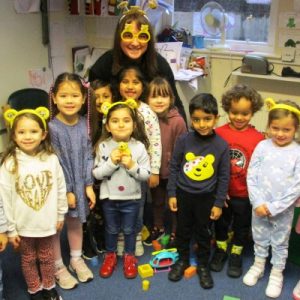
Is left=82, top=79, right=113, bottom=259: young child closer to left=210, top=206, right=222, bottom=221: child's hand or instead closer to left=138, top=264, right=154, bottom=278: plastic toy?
left=138, top=264, right=154, bottom=278: plastic toy

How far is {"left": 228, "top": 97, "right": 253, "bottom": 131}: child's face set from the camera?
2020 millimetres

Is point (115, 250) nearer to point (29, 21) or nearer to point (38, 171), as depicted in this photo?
point (38, 171)

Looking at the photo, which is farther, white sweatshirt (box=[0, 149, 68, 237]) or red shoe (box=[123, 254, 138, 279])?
red shoe (box=[123, 254, 138, 279])

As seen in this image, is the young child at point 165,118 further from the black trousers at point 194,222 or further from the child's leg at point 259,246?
the child's leg at point 259,246

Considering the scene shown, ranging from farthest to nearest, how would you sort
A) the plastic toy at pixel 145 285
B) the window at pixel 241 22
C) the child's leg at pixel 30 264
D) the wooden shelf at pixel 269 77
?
1. the window at pixel 241 22
2. the wooden shelf at pixel 269 77
3. the plastic toy at pixel 145 285
4. the child's leg at pixel 30 264

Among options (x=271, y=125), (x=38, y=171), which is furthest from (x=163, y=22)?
(x=38, y=171)

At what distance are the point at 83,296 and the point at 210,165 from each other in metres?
0.93

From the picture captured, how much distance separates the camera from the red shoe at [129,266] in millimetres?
2164

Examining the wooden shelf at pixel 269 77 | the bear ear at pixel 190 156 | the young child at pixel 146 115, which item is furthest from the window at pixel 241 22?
the bear ear at pixel 190 156

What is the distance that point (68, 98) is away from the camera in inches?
74.3

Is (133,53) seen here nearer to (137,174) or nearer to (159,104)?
(159,104)

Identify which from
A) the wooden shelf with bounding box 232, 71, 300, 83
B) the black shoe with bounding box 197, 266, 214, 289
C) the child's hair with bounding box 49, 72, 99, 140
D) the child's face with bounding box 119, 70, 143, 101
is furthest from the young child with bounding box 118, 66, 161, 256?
the wooden shelf with bounding box 232, 71, 300, 83

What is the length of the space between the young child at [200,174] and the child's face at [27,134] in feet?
2.34

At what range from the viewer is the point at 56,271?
6.89ft
